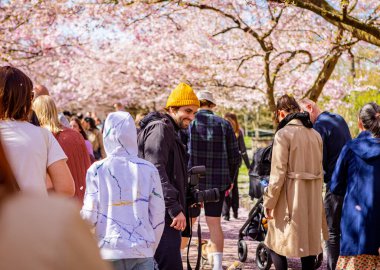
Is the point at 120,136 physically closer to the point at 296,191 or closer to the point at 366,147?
the point at 366,147

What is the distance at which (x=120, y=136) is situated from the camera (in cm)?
404

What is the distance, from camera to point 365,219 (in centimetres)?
548

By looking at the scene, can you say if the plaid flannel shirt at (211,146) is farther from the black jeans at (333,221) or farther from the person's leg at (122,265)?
the person's leg at (122,265)

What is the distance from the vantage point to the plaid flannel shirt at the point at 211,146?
23.3 ft

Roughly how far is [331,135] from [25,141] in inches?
154

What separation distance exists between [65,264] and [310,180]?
17.6 ft

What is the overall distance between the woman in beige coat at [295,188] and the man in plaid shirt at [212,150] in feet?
3.11

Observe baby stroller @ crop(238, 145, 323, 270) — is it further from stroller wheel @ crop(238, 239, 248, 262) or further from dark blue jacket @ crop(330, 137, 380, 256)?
dark blue jacket @ crop(330, 137, 380, 256)

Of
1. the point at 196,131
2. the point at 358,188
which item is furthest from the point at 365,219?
the point at 196,131

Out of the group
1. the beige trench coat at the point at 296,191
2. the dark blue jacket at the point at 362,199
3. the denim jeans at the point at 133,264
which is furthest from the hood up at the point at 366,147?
the denim jeans at the point at 133,264

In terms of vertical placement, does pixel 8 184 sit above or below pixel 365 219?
above

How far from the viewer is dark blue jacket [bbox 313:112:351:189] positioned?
6.73m

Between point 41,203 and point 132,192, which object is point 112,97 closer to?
point 132,192

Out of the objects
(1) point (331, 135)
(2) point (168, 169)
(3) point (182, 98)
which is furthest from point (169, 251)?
(1) point (331, 135)
